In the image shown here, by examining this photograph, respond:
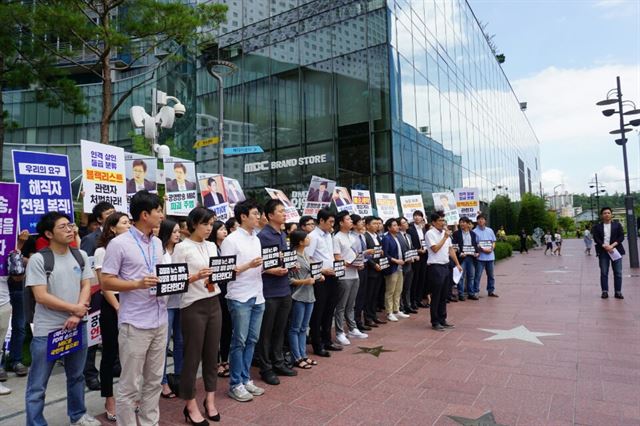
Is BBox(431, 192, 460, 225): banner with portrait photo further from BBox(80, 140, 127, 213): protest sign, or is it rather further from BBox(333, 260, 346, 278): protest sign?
BBox(80, 140, 127, 213): protest sign

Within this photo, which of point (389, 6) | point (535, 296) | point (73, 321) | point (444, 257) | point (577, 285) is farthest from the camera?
point (389, 6)

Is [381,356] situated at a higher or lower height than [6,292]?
lower

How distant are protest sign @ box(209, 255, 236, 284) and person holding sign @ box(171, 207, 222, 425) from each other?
0.07 metres

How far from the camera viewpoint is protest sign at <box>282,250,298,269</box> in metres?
4.79

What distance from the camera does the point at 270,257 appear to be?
4.49 m

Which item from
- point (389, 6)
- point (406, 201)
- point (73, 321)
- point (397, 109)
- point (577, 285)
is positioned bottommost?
point (577, 285)

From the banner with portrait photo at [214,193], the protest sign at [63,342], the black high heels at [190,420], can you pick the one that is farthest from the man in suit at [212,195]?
the black high heels at [190,420]

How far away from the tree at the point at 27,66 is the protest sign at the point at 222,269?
29.6ft

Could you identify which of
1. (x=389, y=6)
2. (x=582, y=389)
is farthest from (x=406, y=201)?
(x=389, y=6)

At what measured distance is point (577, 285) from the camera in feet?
39.4

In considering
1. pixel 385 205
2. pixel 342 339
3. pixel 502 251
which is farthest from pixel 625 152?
pixel 342 339

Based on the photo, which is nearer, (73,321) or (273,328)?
(73,321)

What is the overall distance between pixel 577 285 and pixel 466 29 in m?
22.5

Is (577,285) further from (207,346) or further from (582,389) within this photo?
(207,346)
